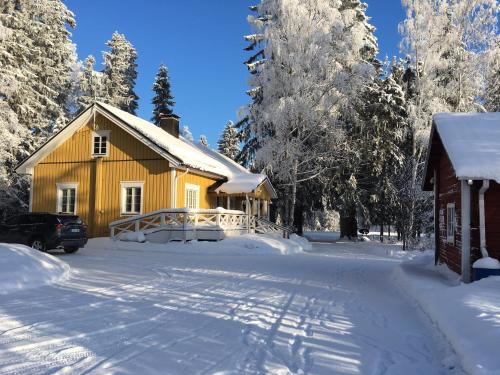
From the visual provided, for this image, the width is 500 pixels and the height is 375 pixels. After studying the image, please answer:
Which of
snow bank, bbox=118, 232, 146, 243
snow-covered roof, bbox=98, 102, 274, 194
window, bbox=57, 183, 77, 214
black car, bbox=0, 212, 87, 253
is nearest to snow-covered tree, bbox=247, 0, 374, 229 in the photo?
snow-covered roof, bbox=98, 102, 274, 194

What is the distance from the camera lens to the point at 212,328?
630 centimetres

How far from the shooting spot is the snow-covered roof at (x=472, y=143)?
9.55m

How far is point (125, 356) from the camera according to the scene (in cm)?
496

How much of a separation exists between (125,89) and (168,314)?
38.8 meters

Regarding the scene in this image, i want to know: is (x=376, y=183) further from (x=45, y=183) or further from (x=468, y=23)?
(x=45, y=183)

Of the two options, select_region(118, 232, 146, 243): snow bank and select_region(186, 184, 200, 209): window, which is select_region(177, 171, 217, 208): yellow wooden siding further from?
select_region(118, 232, 146, 243): snow bank

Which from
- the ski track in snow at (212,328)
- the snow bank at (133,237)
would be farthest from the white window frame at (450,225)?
the snow bank at (133,237)

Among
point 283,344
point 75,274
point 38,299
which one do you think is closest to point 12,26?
point 75,274

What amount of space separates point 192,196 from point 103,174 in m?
4.81

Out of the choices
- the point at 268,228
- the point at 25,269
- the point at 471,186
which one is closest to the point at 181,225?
the point at 268,228

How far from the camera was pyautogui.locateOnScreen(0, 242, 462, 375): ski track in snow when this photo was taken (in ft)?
15.9

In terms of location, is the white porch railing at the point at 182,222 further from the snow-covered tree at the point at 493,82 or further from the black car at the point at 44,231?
the snow-covered tree at the point at 493,82

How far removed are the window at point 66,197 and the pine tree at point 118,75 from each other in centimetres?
Result: 1708

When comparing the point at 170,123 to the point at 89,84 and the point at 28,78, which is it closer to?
the point at 28,78
